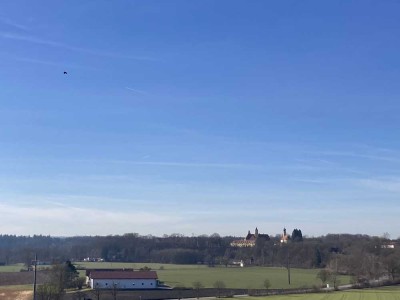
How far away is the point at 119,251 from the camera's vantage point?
152250 mm

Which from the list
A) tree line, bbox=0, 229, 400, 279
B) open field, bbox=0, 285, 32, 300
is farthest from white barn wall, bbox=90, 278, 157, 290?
tree line, bbox=0, 229, 400, 279

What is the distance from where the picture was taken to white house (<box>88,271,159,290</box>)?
6912cm

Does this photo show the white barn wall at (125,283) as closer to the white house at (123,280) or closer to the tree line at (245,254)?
the white house at (123,280)

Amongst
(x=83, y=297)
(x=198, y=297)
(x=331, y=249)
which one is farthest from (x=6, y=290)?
(x=331, y=249)

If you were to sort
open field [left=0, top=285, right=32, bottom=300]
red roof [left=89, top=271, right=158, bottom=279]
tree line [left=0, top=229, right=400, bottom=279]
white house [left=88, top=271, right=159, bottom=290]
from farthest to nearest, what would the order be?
tree line [left=0, top=229, right=400, bottom=279] < red roof [left=89, top=271, right=158, bottom=279] < white house [left=88, top=271, right=159, bottom=290] < open field [left=0, top=285, right=32, bottom=300]

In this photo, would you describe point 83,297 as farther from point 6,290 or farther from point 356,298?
point 356,298

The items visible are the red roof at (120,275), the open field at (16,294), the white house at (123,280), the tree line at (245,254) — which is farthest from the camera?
the tree line at (245,254)

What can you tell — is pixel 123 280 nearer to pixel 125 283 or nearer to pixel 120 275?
pixel 125 283

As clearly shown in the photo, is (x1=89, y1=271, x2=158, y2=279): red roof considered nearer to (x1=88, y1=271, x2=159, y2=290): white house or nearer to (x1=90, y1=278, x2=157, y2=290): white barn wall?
(x1=88, y1=271, x2=159, y2=290): white house

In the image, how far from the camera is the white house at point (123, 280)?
227 feet

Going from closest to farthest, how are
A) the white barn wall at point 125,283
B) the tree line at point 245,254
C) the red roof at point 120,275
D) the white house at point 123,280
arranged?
the white barn wall at point 125,283 < the white house at point 123,280 < the red roof at point 120,275 < the tree line at point 245,254

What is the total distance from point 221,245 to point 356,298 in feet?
334

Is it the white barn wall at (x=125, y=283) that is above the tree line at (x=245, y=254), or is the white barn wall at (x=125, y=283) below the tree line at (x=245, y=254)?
below

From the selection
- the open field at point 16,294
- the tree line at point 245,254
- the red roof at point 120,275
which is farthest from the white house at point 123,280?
the tree line at point 245,254
